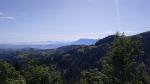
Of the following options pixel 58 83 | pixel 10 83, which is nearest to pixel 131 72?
pixel 10 83

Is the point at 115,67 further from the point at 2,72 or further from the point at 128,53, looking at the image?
the point at 2,72

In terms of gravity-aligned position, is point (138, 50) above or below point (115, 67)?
above

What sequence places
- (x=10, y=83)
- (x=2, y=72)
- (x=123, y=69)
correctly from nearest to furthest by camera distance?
(x=123, y=69) → (x=10, y=83) → (x=2, y=72)

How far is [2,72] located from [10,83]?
59.3 feet

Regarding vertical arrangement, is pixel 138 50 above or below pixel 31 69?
above

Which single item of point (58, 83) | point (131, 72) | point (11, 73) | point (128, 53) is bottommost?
point (58, 83)

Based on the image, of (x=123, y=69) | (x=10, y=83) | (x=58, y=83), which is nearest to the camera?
(x=123, y=69)

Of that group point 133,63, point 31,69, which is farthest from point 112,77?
point 31,69

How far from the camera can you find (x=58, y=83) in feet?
328

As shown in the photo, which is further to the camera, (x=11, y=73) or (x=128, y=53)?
(x=11, y=73)

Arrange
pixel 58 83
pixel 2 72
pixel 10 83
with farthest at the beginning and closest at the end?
pixel 58 83 → pixel 2 72 → pixel 10 83

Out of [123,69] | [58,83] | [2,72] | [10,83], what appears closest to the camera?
[123,69]

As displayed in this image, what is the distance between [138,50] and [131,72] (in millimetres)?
3345

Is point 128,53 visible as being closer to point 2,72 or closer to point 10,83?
point 10,83
